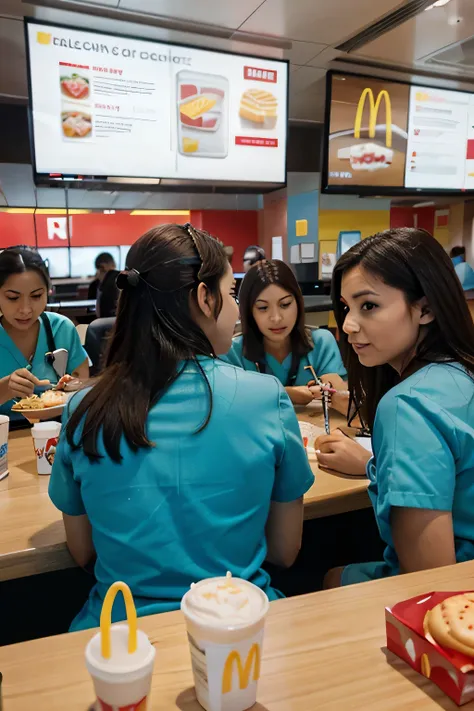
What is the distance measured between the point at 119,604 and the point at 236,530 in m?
0.28

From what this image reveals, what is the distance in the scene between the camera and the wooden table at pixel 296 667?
70cm

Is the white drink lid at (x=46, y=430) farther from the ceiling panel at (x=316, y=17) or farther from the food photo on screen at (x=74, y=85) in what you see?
the ceiling panel at (x=316, y=17)

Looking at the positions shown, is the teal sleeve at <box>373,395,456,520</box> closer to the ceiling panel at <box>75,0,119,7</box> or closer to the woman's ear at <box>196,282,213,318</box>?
the woman's ear at <box>196,282,213,318</box>

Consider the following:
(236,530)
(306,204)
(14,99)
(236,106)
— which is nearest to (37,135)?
(236,106)

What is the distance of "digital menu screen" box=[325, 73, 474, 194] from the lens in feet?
11.9

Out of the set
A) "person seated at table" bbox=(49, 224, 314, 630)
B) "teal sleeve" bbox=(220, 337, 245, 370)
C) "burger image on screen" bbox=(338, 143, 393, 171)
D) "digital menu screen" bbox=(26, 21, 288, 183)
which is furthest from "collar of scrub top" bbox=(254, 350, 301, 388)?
"burger image on screen" bbox=(338, 143, 393, 171)

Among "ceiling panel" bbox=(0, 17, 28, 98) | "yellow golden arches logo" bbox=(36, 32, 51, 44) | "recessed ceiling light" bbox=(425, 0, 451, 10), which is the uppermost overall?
"recessed ceiling light" bbox=(425, 0, 451, 10)

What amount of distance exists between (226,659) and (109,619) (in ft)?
0.51

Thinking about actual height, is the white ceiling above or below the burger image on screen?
above

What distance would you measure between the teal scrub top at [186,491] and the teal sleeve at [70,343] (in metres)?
1.57

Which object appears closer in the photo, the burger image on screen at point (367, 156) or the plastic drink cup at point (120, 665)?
the plastic drink cup at point (120, 665)

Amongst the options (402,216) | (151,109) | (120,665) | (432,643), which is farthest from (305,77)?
(402,216)

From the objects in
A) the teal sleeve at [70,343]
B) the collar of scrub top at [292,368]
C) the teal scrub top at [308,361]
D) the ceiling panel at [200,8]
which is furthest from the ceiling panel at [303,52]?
the teal sleeve at [70,343]

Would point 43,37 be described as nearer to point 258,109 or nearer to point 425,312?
point 258,109
